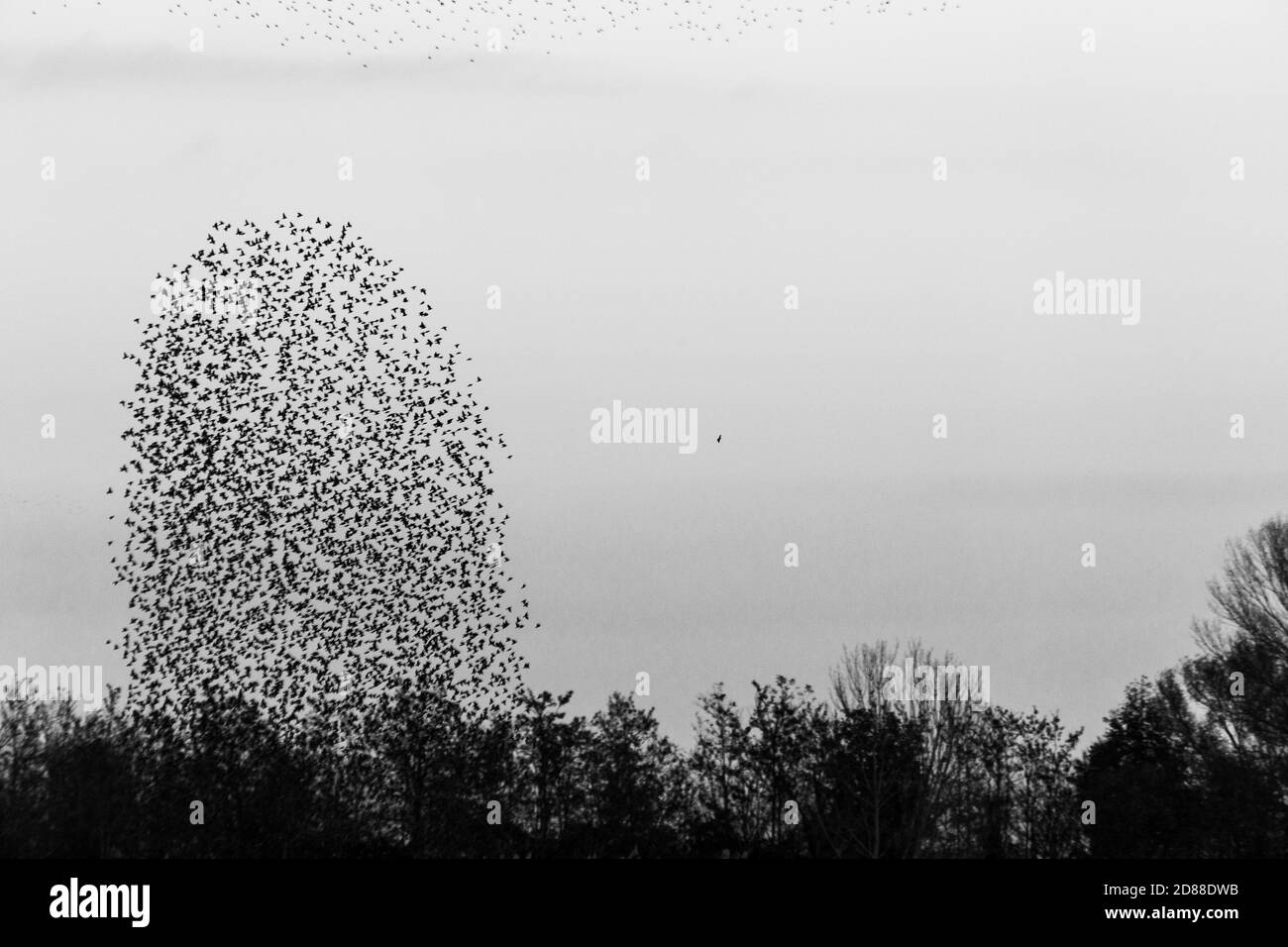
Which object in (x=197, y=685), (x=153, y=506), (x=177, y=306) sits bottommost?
(x=197, y=685)

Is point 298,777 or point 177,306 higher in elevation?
point 177,306

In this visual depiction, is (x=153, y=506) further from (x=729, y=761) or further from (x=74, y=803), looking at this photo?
(x=729, y=761)

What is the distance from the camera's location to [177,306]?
24500 mm

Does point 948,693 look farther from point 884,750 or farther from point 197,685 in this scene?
point 197,685

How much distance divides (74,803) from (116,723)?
283 centimetres

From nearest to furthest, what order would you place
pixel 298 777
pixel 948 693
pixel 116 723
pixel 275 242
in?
pixel 275 242 → pixel 298 777 → pixel 116 723 → pixel 948 693

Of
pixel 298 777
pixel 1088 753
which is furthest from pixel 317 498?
pixel 1088 753

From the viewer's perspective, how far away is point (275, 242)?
2428 cm

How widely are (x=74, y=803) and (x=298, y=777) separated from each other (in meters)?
5.70

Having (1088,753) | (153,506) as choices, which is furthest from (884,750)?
(153,506)

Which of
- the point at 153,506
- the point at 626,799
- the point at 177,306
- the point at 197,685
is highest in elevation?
the point at 177,306
